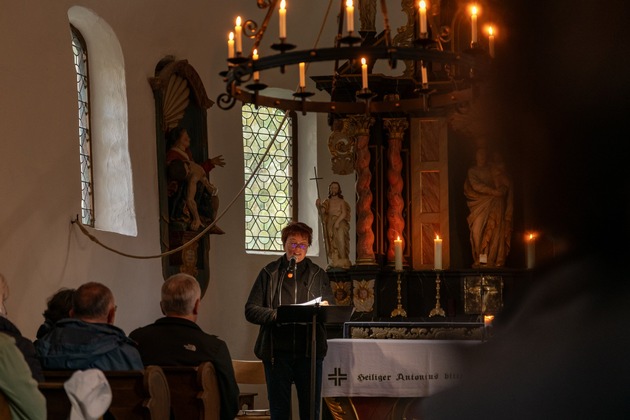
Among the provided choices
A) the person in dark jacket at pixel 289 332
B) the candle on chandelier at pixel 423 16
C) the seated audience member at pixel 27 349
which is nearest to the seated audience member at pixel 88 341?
the seated audience member at pixel 27 349

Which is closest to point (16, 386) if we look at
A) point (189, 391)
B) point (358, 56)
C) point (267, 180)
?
point (189, 391)

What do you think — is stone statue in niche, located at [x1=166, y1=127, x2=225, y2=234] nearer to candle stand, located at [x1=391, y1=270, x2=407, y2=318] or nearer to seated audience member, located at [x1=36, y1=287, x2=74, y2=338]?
candle stand, located at [x1=391, y1=270, x2=407, y2=318]

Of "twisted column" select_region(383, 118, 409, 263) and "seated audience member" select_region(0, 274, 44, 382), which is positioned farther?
"twisted column" select_region(383, 118, 409, 263)

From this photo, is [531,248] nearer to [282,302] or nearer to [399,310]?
[282,302]

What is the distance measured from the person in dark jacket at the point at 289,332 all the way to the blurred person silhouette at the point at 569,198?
6411mm

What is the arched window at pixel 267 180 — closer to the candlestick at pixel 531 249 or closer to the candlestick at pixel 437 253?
the candlestick at pixel 437 253

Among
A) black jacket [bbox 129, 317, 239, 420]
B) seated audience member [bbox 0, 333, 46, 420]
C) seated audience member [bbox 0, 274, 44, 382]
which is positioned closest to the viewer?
seated audience member [bbox 0, 333, 46, 420]

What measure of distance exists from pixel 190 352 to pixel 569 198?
477 centimetres

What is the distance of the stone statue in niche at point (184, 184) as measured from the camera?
11062 mm

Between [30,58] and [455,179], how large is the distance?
14.5 ft

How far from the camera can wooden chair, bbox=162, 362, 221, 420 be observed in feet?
16.1

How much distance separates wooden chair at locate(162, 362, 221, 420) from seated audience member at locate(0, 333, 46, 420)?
1.24 m

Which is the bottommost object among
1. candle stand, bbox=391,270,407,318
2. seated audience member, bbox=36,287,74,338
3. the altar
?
the altar

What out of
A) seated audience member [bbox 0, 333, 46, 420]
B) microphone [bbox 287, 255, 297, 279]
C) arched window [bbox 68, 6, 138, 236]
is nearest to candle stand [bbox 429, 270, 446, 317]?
arched window [bbox 68, 6, 138, 236]
